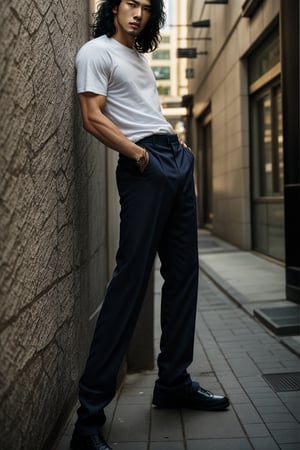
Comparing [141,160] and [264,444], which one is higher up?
[141,160]

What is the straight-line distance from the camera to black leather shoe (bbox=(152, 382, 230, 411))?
104 inches

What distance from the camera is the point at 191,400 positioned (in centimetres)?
265

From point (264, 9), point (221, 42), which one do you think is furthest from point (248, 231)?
point (221, 42)

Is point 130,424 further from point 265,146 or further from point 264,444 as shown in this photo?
point 265,146

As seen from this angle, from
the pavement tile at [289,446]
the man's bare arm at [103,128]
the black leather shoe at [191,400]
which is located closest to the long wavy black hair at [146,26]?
the man's bare arm at [103,128]

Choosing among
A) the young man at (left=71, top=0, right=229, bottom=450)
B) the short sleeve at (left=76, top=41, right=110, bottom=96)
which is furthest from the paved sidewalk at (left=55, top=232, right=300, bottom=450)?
the short sleeve at (left=76, top=41, right=110, bottom=96)

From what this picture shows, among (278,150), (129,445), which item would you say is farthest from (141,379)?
(278,150)

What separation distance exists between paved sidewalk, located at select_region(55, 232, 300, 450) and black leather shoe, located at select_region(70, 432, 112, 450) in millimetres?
92

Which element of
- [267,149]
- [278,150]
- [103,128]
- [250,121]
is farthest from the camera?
[250,121]

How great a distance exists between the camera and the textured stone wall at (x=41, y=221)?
154 centimetres

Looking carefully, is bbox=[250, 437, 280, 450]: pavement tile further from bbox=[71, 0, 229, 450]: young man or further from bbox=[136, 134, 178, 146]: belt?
bbox=[136, 134, 178, 146]: belt

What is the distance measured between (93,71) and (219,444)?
67.2 inches

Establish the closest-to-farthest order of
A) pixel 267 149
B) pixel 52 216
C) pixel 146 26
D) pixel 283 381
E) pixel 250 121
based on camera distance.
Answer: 1. pixel 52 216
2. pixel 146 26
3. pixel 283 381
4. pixel 267 149
5. pixel 250 121

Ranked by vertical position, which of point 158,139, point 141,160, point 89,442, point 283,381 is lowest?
point 283,381
